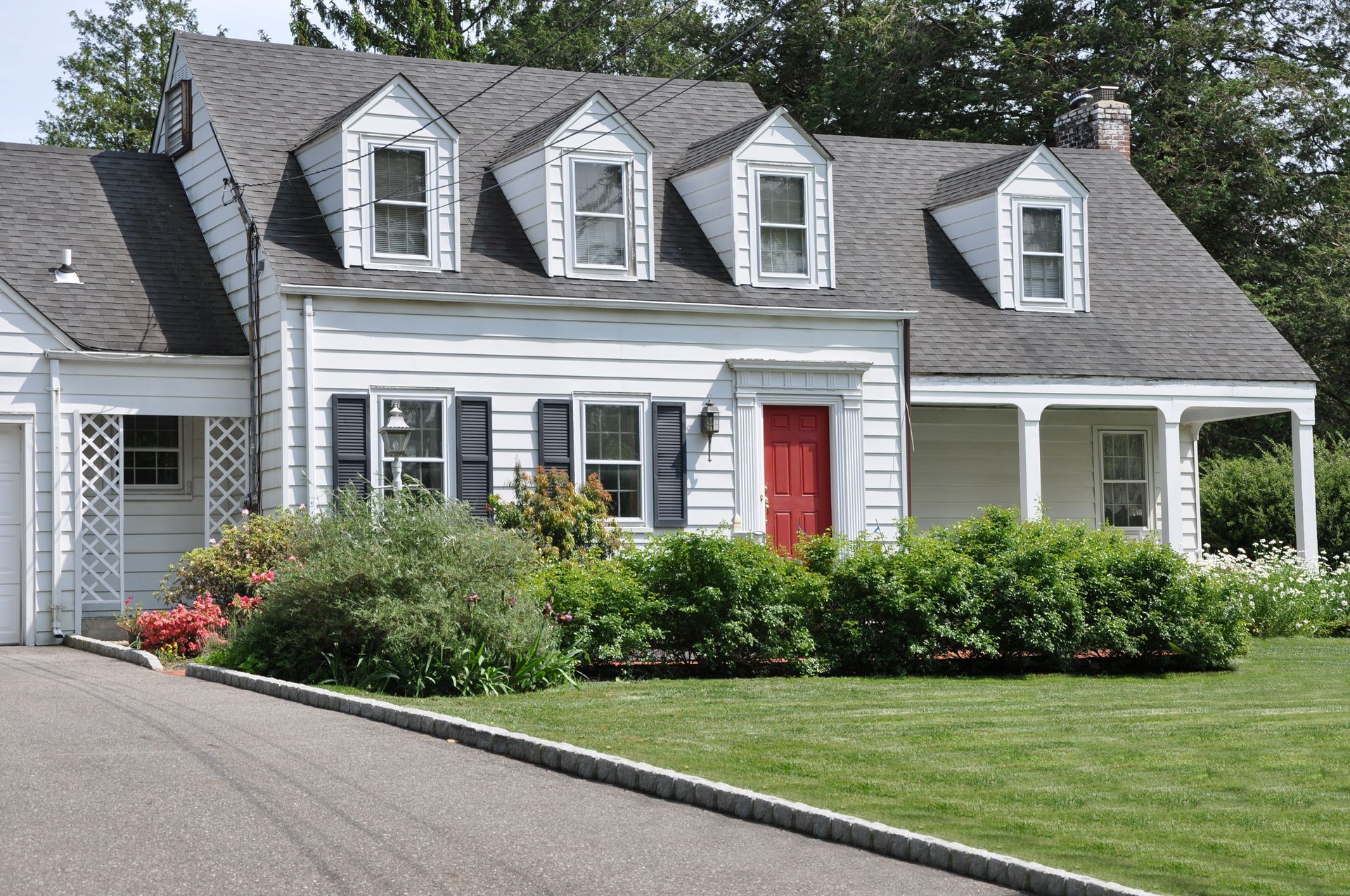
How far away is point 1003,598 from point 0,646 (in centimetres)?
1012

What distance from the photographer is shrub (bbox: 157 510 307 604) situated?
15031 mm

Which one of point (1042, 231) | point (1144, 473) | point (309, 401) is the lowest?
point (1144, 473)

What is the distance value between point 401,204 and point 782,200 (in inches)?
187

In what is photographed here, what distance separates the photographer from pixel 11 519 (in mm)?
16406

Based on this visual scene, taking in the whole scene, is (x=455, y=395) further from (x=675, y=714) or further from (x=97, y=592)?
(x=675, y=714)

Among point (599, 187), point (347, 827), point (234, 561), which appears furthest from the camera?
point (599, 187)

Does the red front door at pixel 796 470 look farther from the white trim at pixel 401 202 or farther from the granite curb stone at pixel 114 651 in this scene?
the granite curb stone at pixel 114 651

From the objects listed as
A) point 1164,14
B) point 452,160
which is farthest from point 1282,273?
point 452,160

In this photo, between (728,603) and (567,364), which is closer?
(728,603)

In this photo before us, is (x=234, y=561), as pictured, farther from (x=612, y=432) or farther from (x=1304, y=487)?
(x=1304, y=487)

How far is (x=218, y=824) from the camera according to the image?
6875 millimetres

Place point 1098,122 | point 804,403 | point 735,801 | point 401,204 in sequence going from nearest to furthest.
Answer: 1. point 735,801
2. point 401,204
3. point 804,403
4. point 1098,122

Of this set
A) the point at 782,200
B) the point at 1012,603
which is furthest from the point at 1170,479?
the point at 1012,603

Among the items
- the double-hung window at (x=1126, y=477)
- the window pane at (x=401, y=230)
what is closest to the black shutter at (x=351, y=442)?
the window pane at (x=401, y=230)
